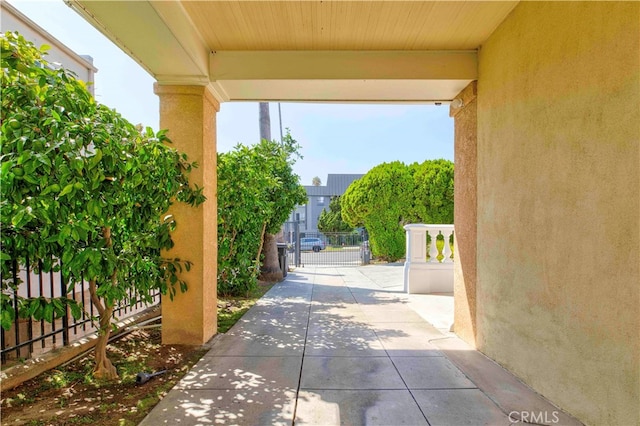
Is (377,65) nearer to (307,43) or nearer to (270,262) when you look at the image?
(307,43)

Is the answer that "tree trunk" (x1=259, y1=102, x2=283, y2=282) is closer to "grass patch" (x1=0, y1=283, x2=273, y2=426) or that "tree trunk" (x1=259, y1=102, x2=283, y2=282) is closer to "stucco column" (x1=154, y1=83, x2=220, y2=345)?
"stucco column" (x1=154, y1=83, x2=220, y2=345)

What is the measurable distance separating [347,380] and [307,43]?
141 inches

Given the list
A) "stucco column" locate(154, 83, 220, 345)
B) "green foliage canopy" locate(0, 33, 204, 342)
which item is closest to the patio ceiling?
"stucco column" locate(154, 83, 220, 345)

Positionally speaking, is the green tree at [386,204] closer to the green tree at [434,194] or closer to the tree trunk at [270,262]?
the green tree at [434,194]

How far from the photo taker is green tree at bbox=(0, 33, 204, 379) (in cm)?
194

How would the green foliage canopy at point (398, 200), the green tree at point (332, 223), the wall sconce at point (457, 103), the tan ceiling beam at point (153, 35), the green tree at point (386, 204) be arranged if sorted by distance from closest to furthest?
the tan ceiling beam at point (153, 35) → the wall sconce at point (457, 103) → the green foliage canopy at point (398, 200) → the green tree at point (386, 204) → the green tree at point (332, 223)

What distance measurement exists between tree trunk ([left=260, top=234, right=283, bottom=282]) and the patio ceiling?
5.36 metres

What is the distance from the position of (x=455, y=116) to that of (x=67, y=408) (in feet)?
16.8


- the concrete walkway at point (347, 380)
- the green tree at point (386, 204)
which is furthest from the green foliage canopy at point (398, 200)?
the concrete walkway at point (347, 380)

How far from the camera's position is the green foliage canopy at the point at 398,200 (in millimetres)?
14094

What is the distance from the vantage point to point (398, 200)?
48.2ft

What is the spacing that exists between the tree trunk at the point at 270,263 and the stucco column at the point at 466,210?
18.1 feet

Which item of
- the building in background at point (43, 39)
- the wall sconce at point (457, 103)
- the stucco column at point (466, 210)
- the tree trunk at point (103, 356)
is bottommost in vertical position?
the tree trunk at point (103, 356)

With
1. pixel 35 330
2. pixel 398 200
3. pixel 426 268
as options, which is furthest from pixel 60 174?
pixel 398 200
